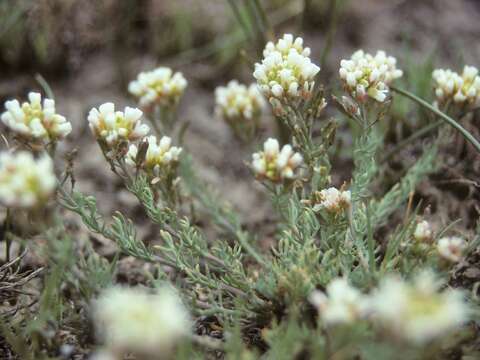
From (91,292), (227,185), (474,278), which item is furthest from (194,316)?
(227,185)

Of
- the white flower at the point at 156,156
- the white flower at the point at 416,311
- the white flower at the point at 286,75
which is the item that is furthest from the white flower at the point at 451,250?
the white flower at the point at 156,156

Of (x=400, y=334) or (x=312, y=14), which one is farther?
(x=312, y=14)

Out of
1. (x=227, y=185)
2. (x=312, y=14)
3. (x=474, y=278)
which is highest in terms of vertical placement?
(x=312, y=14)

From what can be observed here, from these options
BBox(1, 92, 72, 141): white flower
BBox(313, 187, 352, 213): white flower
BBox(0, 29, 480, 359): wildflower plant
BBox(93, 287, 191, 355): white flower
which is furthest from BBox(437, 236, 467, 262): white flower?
BBox(1, 92, 72, 141): white flower

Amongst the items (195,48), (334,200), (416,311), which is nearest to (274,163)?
(334,200)

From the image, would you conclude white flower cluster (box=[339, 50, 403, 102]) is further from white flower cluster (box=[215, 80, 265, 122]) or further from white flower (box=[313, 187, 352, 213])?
white flower cluster (box=[215, 80, 265, 122])

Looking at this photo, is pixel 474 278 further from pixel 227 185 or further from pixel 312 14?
pixel 312 14
